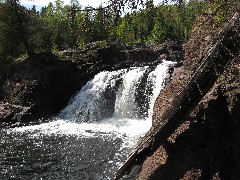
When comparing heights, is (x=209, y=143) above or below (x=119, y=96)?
above

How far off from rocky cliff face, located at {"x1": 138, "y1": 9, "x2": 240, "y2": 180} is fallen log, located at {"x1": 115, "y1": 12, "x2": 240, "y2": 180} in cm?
59

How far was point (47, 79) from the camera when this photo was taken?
31.9m

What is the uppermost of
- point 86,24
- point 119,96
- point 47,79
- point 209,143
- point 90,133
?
point 86,24

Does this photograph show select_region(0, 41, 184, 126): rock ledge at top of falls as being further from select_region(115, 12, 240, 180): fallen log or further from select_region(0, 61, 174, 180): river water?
select_region(115, 12, 240, 180): fallen log

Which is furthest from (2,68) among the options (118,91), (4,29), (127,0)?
(127,0)

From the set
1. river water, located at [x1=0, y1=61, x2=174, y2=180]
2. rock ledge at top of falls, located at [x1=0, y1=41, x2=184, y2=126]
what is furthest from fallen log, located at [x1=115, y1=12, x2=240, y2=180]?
rock ledge at top of falls, located at [x1=0, y1=41, x2=184, y2=126]

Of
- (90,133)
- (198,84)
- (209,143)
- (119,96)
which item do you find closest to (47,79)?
(119,96)

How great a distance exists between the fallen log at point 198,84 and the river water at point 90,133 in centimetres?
797

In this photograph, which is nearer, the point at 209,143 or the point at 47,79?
the point at 209,143

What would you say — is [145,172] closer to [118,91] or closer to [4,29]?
[118,91]

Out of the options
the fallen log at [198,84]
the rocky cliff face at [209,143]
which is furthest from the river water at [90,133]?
the fallen log at [198,84]

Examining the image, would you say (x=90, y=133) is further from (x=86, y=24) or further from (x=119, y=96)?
(x=86, y=24)

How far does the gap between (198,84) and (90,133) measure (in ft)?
55.5

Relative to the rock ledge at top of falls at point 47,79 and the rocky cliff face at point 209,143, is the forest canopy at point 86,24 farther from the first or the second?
the rock ledge at top of falls at point 47,79
